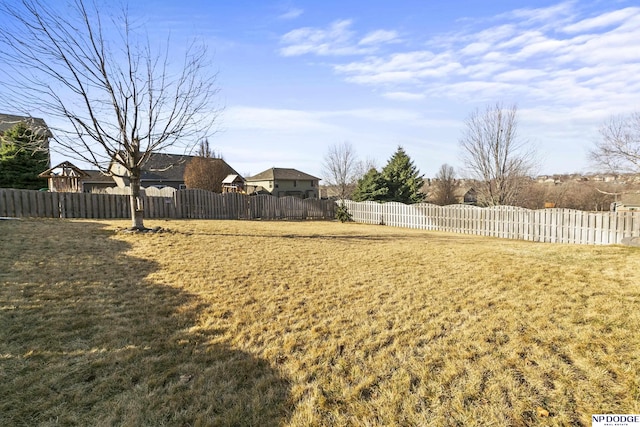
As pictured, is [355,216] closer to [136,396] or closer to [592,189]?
[136,396]

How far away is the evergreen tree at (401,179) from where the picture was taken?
3014 cm

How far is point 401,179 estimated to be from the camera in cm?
3053

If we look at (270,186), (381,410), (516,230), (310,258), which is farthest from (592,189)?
(381,410)

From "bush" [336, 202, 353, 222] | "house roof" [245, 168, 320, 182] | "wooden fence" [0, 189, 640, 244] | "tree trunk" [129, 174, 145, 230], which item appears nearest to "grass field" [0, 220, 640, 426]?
"tree trunk" [129, 174, 145, 230]

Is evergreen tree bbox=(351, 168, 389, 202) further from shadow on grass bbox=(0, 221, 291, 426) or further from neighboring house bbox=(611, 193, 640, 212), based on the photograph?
shadow on grass bbox=(0, 221, 291, 426)

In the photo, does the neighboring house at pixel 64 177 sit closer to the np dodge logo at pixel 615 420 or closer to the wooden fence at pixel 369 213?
the wooden fence at pixel 369 213

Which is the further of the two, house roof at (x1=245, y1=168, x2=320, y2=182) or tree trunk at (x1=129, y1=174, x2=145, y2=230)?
house roof at (x1=245, y1=168, x2=320, y2=182)

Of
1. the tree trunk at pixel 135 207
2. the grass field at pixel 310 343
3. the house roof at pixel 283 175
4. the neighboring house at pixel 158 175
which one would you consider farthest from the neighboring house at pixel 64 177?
the house roof at pixel 283 175

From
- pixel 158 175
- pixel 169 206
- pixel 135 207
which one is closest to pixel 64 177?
pixel 169 206

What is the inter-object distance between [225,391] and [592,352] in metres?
3.62

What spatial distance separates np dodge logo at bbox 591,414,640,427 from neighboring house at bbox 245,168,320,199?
137 ft

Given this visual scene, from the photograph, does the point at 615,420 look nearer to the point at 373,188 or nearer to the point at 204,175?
the point at 373,188

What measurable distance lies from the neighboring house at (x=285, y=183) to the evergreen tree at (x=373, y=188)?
17707 millimetres

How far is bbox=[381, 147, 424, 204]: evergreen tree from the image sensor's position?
30.1 metres
